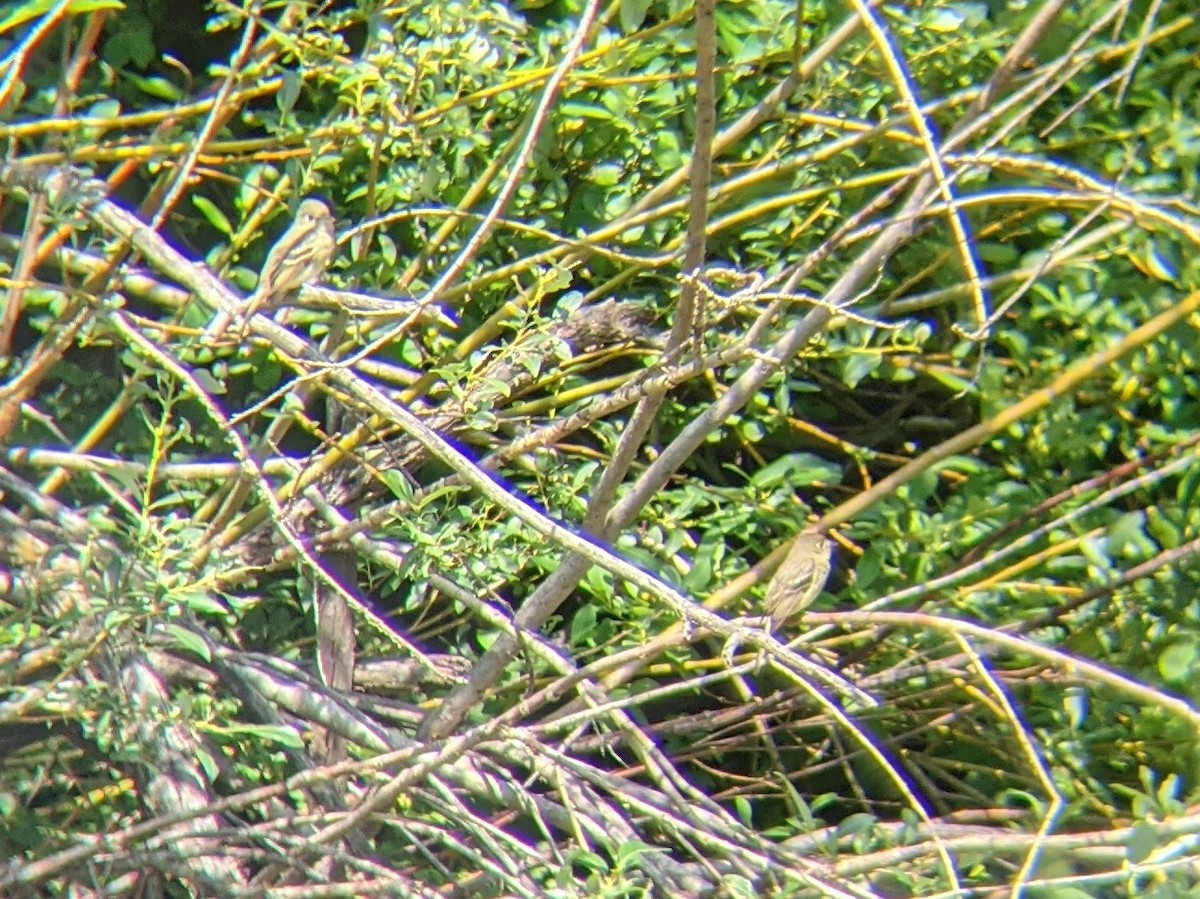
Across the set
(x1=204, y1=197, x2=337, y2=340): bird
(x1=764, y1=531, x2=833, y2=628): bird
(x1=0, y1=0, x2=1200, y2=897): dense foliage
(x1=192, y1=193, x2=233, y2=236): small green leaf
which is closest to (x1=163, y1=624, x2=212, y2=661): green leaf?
(x1=0, y1=0, x2=1200, y2=897): dense foliage

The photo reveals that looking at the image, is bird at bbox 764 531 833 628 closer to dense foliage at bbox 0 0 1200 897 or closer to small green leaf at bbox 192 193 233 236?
dense foliage at bbox 0 0 1200 897

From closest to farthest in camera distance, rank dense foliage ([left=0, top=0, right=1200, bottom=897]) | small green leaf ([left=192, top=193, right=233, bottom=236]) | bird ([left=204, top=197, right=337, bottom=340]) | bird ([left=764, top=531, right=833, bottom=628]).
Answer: dense foliage ([left=0, top=0, right=1200, bottom=897])
bird ([left=204, top=197, right=337, bottom=340])
bird ([left=764, top=531, right=833, bottom=628])
small green leaf ([left=192, top=193, right=233, bottom=236])

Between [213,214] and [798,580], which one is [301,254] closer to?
[213,214]

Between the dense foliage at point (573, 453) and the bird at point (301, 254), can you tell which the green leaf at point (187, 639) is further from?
the bird at point (301, 254)

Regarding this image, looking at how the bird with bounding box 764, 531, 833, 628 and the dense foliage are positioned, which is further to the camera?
the bird with bounding box 764, 531, 833, 628

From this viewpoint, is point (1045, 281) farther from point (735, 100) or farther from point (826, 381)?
point (735, 100)

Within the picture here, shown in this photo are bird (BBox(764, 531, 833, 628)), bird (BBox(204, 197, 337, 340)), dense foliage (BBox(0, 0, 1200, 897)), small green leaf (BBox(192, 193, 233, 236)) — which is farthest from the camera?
small green leaf (BBox(192, 193, 233, 236))

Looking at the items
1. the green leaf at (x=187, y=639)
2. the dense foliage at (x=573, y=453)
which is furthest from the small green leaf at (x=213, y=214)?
the green leaf at (x=187, y=639)

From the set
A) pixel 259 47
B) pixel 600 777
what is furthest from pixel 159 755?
pixel 259 47
